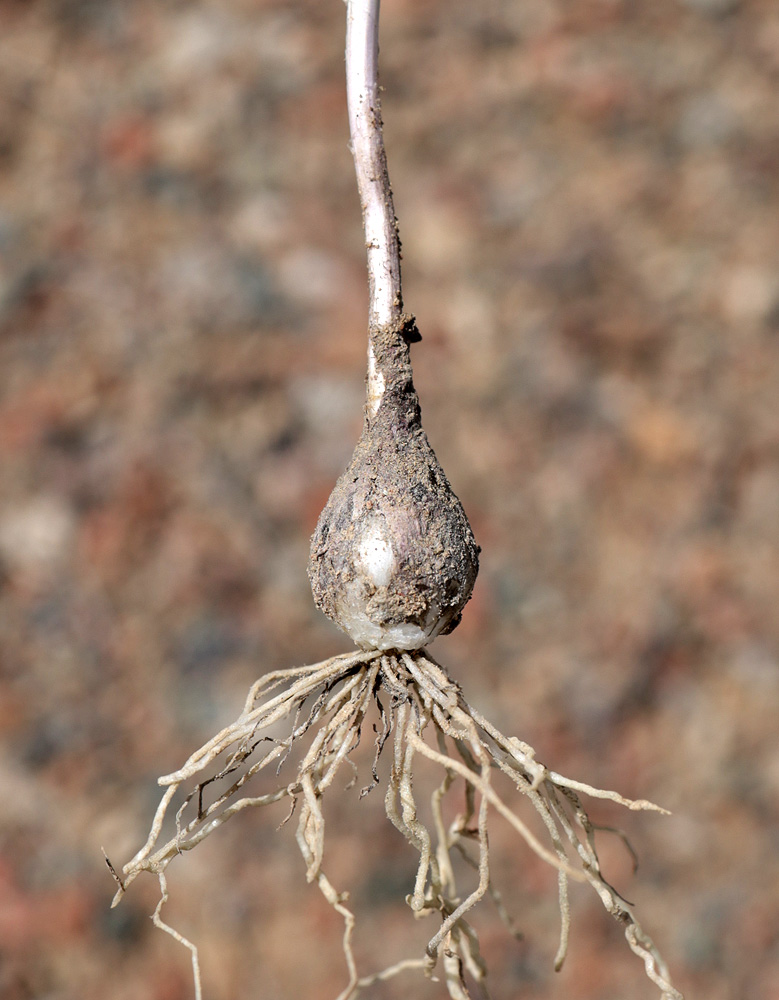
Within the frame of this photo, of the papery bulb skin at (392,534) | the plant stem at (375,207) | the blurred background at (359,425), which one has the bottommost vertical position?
the papery bulb skin at (392,534)

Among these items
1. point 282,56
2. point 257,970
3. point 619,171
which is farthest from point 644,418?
point 257,970

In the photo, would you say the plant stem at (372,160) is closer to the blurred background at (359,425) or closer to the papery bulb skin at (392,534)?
the papery bulb skin at (392,534)

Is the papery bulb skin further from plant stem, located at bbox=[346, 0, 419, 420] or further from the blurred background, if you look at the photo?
the blurred background

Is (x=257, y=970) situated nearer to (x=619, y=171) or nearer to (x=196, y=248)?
(x=196, y=248)

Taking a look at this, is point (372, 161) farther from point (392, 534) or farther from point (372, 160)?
point (392, 534)

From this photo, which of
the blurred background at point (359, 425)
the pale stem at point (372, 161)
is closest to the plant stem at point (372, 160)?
the pale stem at point (372, 161)

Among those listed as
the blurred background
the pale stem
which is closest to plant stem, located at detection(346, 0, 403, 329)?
the pale stem
